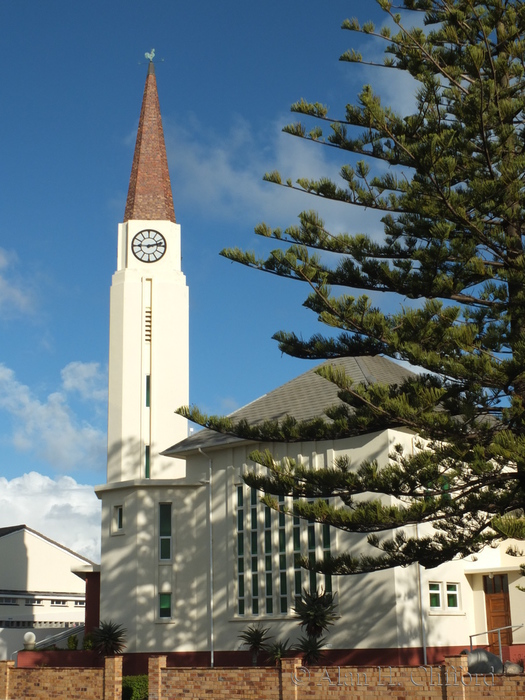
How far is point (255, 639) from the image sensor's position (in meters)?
20.0

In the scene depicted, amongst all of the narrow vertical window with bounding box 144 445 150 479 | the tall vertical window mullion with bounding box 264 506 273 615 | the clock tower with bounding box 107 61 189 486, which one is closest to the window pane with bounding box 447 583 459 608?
the tall vertical window mullion with bounding box 264 506 273 615

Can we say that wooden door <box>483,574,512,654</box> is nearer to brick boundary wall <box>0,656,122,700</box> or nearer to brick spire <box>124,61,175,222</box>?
brick boundary wall <box>0,656,122,700</box>

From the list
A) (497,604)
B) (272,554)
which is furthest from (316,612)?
(497,604)

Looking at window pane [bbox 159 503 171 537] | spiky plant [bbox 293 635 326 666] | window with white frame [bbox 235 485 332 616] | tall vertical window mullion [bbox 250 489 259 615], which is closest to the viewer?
spiky plant [bbox 293 635 326 666]

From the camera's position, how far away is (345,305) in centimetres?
1455

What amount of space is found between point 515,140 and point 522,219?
1.44 meters

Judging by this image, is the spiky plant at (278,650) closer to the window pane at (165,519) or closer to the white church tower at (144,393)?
the white church tower at (144,393)

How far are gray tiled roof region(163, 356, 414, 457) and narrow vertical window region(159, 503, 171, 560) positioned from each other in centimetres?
143

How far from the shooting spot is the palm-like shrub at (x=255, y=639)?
2002cm

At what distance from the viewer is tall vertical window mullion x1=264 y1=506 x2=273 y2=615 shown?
2091cm

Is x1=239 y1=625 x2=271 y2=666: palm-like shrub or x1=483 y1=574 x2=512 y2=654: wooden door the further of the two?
x1=483 y1=574 x2=512 y2=654: wooden door

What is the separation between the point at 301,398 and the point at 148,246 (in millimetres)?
9275

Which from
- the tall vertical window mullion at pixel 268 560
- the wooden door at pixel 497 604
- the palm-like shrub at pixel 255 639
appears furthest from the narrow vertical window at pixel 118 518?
the wooden door at pixel 497 604

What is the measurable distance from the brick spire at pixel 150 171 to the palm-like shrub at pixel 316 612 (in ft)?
49.7
